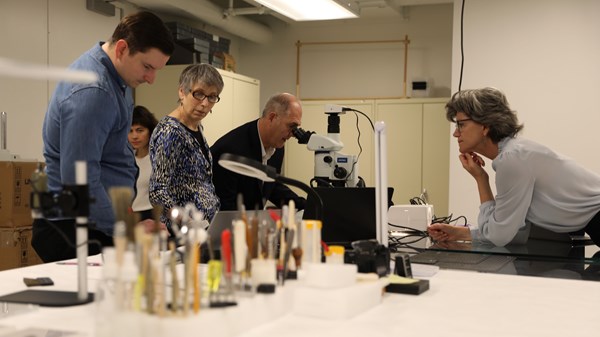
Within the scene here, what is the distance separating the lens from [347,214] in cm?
238

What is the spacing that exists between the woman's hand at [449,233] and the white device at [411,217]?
0.33 metres

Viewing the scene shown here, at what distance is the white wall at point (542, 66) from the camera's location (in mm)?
4430

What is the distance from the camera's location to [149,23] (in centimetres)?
210

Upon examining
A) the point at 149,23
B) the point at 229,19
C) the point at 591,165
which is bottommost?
the point at 591,165

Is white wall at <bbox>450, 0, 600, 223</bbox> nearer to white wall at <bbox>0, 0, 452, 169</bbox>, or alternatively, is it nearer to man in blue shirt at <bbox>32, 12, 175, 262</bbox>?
white wall at <bbox>0, 0, 452, 169</bbox>

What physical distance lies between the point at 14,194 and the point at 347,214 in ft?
7.79

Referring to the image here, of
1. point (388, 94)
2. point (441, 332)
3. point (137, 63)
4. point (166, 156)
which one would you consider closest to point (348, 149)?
point (388, 94)

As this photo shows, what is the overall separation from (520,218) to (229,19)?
4.02 metres

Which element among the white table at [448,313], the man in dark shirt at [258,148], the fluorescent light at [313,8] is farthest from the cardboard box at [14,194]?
the white table at [448,313]

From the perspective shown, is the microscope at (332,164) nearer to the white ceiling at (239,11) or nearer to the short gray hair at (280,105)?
the short gray hair at (280,105)

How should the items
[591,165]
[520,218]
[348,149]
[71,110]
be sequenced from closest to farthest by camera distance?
[71,110], [520,218], [591,165], [348,149]

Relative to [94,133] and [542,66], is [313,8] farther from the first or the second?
[94,133]

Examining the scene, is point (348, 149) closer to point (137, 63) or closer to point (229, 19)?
point (229, 19)

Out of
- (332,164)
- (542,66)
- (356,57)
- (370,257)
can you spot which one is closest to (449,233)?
(332,164)
